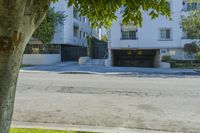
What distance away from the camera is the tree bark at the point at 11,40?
234 cm

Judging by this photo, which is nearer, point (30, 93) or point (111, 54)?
point (30, 93)

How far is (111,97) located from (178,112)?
2.97 m

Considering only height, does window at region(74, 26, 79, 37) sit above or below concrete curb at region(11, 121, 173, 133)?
above

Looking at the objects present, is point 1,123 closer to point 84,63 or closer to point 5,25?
point 5,25

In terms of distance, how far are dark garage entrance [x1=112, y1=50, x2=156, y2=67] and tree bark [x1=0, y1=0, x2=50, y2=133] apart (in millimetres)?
29677

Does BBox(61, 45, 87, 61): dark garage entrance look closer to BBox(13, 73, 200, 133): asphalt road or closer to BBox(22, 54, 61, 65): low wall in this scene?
BBox(22, 54, 61, 65): low wall

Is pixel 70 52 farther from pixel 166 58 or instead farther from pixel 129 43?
pixel 166 58

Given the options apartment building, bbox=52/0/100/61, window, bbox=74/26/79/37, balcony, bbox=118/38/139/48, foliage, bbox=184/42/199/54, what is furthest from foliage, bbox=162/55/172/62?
window, bbox=74/26/79/37

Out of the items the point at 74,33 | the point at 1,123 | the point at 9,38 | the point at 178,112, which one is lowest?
the point at 178,112

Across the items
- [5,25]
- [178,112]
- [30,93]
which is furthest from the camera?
[30,93]

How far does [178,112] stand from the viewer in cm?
763

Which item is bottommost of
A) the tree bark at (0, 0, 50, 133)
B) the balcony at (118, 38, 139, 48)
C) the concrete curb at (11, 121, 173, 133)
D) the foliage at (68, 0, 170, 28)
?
the concrete curb at (11, 121, 173, 133)

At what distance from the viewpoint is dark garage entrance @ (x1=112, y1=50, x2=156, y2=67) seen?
32312 mm

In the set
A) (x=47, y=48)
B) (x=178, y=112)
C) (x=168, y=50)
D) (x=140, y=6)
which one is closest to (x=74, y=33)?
(x=47, y=48)
